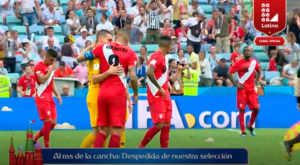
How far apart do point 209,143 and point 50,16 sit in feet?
33.1

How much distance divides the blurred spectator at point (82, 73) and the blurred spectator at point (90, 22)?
9.04 ft

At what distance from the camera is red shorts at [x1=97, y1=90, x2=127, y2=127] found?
42.7ft

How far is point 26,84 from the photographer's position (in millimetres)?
23344

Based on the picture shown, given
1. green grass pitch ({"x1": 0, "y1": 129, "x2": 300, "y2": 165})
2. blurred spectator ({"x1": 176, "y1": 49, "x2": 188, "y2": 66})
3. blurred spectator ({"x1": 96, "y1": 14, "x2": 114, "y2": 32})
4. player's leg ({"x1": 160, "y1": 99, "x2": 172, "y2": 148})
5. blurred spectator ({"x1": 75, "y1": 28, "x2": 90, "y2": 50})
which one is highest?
blurred spectator ({"x1": 96, "y1": 14, "x2": 114, "y2": 32})

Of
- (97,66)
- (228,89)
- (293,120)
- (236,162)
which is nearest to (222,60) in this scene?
(228,89)

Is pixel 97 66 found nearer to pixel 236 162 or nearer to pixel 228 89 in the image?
pixel 236 162

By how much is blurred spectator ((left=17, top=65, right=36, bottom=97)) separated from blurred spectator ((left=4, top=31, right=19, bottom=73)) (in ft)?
5.36

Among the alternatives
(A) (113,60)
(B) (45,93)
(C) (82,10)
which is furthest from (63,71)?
(A) (113,60)

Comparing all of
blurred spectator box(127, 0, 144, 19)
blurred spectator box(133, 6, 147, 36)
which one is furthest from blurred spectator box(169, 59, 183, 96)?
blurred spectator box(127, 0, 144, 19)

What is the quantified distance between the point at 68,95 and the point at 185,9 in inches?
230

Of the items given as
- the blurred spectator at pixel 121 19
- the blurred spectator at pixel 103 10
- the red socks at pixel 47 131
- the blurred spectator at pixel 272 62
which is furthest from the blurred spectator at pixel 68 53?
the red socks at pixel 47 131

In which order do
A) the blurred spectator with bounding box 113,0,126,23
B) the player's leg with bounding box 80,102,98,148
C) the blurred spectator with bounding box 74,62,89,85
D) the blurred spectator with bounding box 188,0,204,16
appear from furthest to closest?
the blurred spectator with bounding box 188,0,204,16 → the blurred spectator with bounding box 113,0,126,23 → the blurred spectator with bounding box 74,62,89,85 → the player's leg with bounding box 80,102,98,148

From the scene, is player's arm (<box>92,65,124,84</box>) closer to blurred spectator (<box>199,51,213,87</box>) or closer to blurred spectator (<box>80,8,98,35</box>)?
blurred spectator (<box>199,51,213,87</box>)

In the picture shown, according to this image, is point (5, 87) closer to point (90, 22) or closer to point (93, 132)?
point (90, 22)
